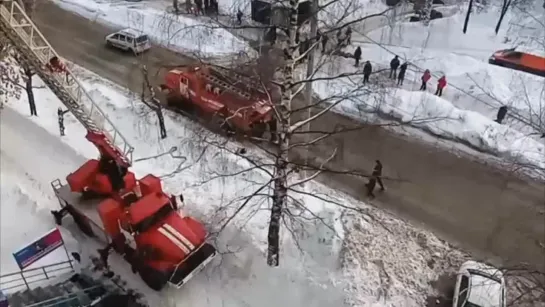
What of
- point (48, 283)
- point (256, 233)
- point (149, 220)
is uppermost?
point (149, 220)

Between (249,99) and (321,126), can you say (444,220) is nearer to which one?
(321,126)

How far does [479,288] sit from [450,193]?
469cm

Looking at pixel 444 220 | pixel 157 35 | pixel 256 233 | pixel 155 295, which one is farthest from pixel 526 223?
pixel 157 35

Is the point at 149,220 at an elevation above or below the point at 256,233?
above

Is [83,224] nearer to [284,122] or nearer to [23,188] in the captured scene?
[23,188]

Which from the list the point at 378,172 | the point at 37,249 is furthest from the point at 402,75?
the point at 37,249

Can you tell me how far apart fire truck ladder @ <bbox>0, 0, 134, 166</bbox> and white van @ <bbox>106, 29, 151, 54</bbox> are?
10968 mm

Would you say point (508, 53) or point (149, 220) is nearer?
point (149, 220)

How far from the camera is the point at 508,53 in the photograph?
2519 centimetres

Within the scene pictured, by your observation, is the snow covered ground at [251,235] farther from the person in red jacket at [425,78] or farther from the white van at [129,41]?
the person in red jacket at [425,78]

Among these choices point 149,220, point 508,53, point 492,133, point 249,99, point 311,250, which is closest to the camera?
point 149,220

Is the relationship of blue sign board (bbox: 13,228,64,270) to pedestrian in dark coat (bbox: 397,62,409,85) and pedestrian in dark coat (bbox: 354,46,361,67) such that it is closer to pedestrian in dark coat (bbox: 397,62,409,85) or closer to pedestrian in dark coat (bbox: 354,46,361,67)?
pedestrian in dark coat (bbox: 354,46,361,67)

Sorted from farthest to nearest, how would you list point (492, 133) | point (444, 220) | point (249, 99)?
1. point (492, 133)
2. point (249, 99)
3. point (444, 220)

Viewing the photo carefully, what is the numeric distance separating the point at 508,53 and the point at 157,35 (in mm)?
16272
